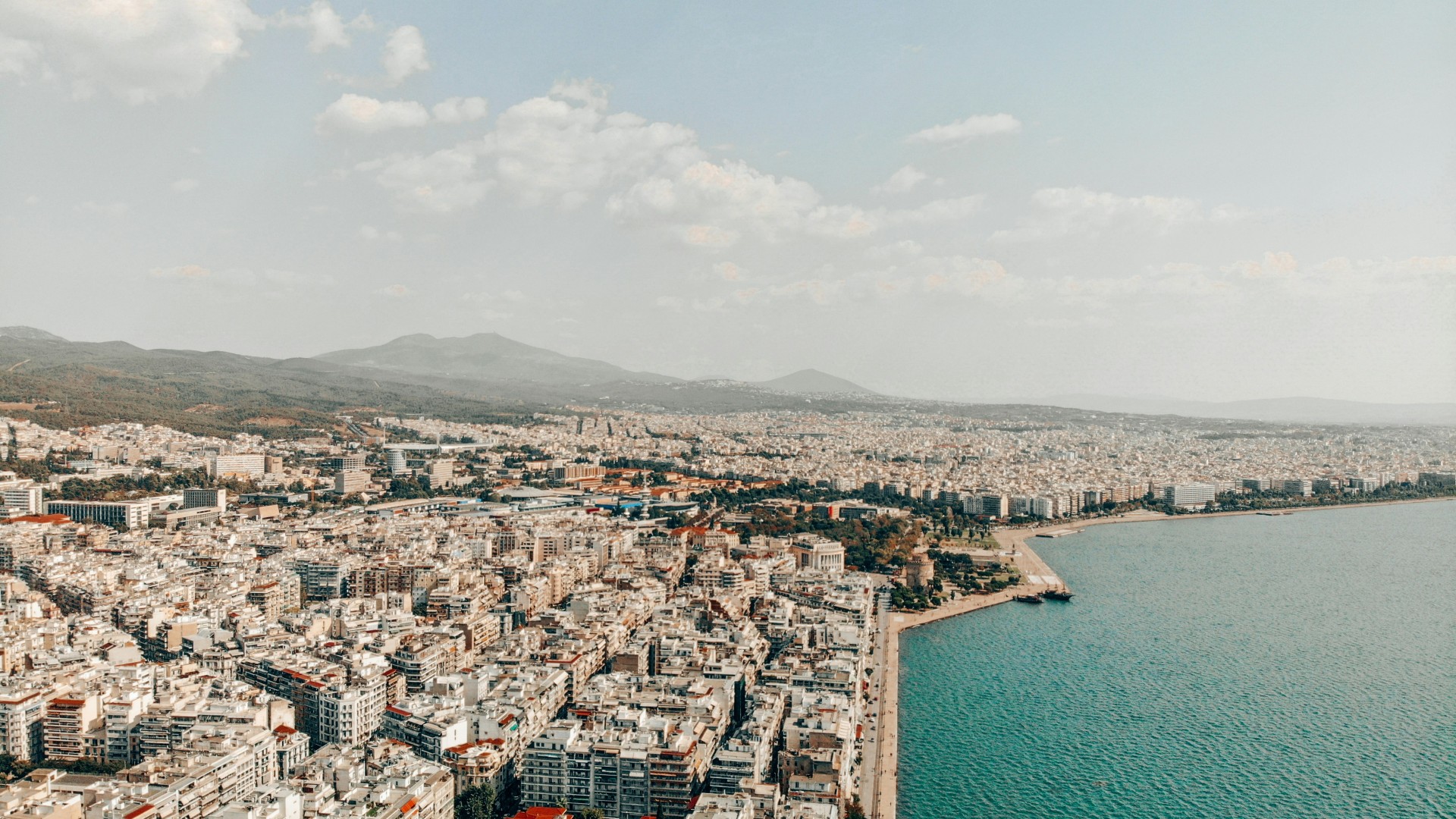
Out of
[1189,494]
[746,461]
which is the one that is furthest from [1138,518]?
[746,461]

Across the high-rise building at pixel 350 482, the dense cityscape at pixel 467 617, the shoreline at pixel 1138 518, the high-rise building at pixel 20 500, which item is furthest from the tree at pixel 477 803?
the high-rise building at pixel 350 482

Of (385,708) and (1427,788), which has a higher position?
(385,708)

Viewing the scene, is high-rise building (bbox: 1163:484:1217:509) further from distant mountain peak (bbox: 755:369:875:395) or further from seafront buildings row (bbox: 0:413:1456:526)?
distant mountain peak (bbox: 755:369:875:395)

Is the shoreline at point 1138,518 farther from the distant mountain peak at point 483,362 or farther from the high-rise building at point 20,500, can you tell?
the distant mountain peak at point 483,362

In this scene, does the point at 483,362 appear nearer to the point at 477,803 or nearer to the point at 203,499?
the point at 203,499

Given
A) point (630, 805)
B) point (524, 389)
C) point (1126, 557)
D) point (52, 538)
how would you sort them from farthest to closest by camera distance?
point (524, 389), point (1126, 557), point (52, 538), point (630, 805)

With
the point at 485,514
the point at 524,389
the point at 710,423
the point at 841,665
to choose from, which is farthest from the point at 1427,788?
the point at 524,389

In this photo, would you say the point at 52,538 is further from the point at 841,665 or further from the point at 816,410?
the point at 816,410
